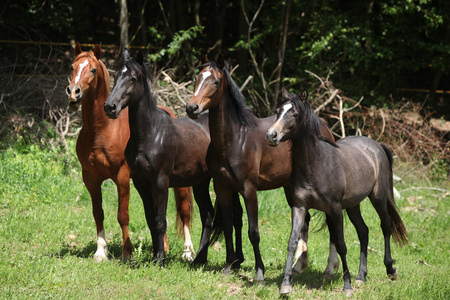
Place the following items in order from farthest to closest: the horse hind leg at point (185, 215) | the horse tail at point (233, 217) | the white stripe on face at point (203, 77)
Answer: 1. the horse hind leg at point (185, 215)
2. the horse tail at point (233, 217)
3. the white stripe on face at point (203, 77)

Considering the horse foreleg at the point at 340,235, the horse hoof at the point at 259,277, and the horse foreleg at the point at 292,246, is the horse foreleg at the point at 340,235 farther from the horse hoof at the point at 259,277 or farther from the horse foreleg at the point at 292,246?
the horse hoof at the point at 259,277

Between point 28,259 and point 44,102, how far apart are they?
6324 millimetres

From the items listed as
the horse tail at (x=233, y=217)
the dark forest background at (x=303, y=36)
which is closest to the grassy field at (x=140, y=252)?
the horse tail at (x=233, y=217)

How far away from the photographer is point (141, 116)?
593cm

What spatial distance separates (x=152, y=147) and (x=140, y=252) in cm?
137

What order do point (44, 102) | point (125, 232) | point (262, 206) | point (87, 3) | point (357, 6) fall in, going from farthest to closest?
1. point (87, 3)
2. point (357, 6)
3. point (44, 102)
4. point (262, 206)
5. point (125, 232)

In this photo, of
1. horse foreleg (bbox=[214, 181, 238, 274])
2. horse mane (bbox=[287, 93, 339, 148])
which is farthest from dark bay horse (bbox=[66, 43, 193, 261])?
horse mane (bbox=[287, 93, 339, 148])

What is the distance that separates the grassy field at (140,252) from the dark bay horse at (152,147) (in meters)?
0.67

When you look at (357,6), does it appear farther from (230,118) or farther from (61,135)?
(230,118)

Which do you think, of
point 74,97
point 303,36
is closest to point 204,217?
point 74,97

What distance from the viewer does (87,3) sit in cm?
1631

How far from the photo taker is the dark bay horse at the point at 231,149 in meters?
5.68

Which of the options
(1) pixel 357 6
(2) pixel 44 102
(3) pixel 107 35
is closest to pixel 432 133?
(1) pixel 357 6

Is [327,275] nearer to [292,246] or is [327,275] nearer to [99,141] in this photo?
[292,246]
